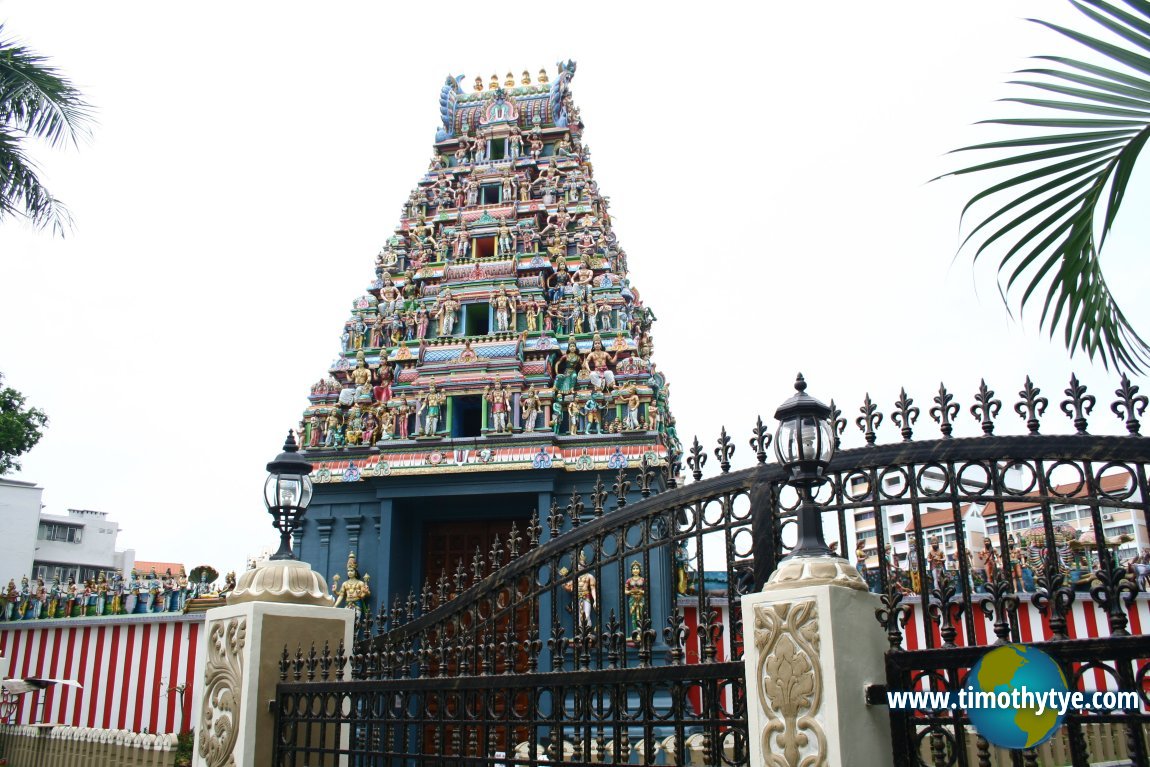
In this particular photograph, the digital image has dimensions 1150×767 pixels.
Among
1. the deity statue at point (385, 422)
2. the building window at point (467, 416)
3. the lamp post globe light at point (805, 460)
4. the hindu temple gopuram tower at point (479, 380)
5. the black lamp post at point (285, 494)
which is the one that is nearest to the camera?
the lamp post globe light at point (805, 460)

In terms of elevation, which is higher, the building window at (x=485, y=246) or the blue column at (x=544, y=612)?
the building window at (x=485, y=246)

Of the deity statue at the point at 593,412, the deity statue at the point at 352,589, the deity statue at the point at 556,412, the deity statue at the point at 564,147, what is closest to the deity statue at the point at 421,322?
the deity statue at the point at 556,412

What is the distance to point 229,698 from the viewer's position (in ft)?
20.6

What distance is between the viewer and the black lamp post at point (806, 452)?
425 cm

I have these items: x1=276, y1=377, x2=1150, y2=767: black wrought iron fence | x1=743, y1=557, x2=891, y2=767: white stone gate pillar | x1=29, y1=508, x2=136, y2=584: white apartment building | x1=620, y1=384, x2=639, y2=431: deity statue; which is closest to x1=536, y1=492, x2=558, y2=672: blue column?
x1=620, y1=384, x2=639, y2=431: deity statue

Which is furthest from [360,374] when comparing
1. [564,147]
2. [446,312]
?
[564,147]

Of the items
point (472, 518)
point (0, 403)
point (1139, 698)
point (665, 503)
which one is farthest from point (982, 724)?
point (0, 403)

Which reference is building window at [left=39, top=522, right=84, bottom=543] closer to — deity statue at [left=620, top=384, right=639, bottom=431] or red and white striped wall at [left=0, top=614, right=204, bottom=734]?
red and white striped wall at [left=0, top=614, right=204, bottom=734]

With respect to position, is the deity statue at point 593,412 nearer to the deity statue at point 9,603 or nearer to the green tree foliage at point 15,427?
the deity statue at point 9,603

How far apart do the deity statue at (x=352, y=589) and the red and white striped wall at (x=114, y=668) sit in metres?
2.29

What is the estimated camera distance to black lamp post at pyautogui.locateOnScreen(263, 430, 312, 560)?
663 cm

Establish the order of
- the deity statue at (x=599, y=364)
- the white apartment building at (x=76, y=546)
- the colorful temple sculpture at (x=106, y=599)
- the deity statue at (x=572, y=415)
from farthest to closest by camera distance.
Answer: the white apartment building at (x=76, y=546)
the deity statue at (x=599, y=364)
the deity statue at (x=572, y=415)
the colorful temple sculpture at (x=106, y=599)

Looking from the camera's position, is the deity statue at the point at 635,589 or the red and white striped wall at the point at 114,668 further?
the red and white striped wall at the point at 114,668

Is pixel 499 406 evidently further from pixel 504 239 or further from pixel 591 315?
pixel 504 239
